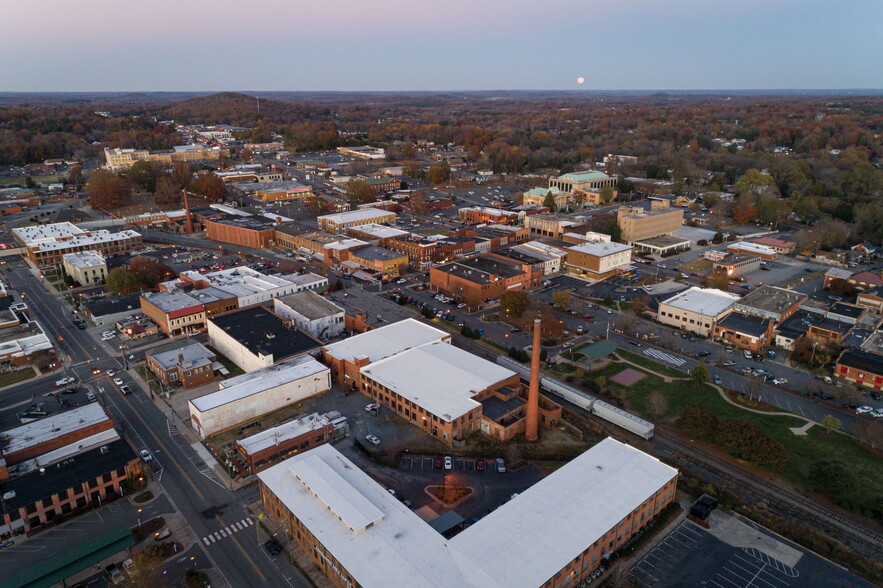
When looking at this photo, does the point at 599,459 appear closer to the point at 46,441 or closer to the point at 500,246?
the point at 46,441

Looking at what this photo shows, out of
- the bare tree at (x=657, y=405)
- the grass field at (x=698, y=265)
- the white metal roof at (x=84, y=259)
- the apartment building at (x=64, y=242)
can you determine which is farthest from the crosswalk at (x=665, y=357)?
the apartment building at (x=64, y=242)

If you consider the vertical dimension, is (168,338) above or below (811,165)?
below

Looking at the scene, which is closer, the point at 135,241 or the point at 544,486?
the point at 544,486

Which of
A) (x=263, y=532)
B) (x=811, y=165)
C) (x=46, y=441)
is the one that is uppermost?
(x=811, y=165)

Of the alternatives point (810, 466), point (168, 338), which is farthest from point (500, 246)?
point (810, 466)

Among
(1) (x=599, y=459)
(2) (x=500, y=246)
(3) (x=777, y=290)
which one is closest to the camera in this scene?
(1) (x=599, y=459)

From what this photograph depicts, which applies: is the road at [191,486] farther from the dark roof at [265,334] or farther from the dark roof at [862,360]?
the dark roof at [862,360]
